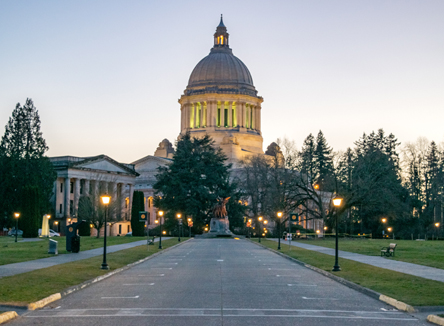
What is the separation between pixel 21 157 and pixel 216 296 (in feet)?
238

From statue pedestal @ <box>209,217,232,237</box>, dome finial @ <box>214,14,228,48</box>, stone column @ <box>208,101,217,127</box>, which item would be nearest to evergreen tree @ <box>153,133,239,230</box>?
statue pedestal @ <box>209,217,232,237</box>

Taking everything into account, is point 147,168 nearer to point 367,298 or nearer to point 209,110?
point 209,110

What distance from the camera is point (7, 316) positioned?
518 inches

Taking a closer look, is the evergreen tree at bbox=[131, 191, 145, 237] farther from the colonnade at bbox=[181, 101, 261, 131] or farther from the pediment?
the colonnade at bbox=[181, 101, 261, 131]

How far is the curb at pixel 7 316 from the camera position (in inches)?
507

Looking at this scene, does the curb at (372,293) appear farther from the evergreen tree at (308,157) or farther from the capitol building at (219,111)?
the capitol building at (219,111)

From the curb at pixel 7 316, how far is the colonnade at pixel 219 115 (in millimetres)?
131604

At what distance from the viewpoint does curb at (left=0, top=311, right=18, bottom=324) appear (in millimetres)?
12869

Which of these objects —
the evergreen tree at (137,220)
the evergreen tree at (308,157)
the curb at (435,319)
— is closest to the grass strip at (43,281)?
the curb at (435,319)

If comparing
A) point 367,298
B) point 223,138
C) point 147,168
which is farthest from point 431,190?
point 367,298

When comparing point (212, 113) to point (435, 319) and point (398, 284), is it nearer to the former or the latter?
point (398, 284)

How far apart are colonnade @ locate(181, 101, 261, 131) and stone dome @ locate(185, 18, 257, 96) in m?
3.22

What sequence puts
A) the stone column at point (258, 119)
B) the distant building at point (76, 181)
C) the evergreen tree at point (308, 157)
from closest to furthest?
the evergreen tree at point (308, 157), the distant building at point (76, 181), the stone column at point (258, 119)

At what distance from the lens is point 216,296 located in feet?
55.2
